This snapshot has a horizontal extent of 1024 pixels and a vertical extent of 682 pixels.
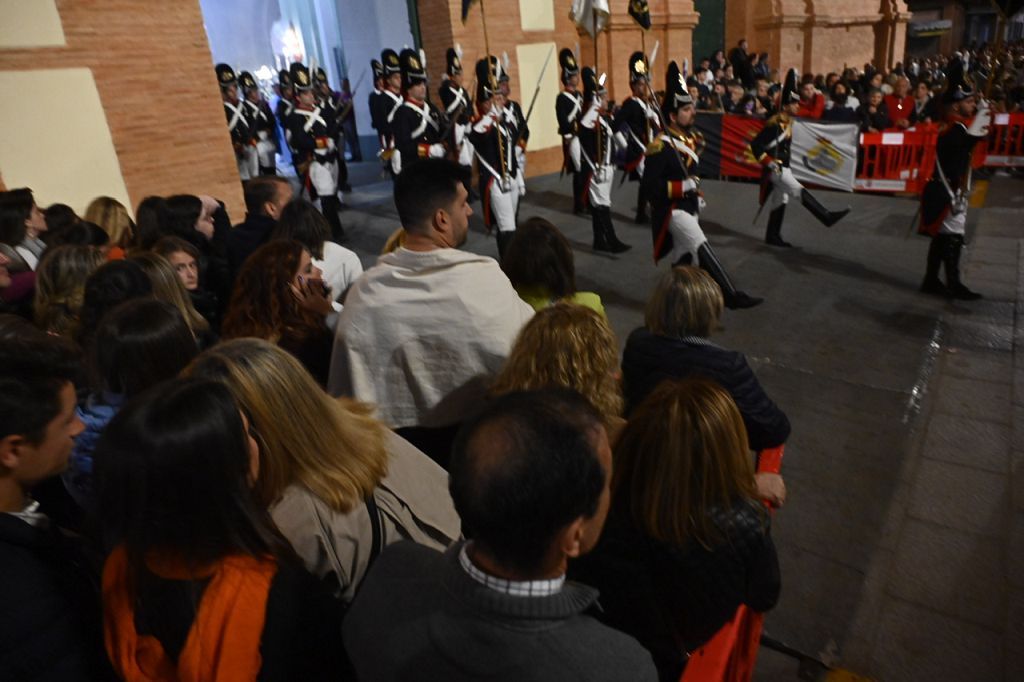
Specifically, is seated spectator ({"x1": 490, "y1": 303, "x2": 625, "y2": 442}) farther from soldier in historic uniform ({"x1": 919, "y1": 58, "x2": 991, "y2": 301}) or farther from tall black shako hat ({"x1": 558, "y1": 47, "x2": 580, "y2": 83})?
tall black shako hat ({"x1": 558, "y1": 47, "x2": 580, "y2": 83})

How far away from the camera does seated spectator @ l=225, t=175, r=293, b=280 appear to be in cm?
412

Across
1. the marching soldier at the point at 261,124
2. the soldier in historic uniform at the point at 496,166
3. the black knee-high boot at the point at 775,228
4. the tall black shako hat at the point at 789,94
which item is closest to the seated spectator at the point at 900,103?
the tall black shako hat at the point at 789,94

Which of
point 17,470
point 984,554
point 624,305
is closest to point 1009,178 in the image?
point 624,305

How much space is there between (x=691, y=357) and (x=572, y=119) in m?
7.42

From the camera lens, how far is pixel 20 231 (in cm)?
412

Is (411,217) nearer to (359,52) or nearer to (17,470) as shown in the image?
(17,470)

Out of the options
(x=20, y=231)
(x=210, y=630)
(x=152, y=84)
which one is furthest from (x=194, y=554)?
(x=152, y=84)

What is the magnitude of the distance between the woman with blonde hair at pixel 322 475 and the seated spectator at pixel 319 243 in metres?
2.02

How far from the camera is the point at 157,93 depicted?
7.66 m

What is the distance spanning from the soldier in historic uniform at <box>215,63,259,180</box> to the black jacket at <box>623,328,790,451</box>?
31.3 feet

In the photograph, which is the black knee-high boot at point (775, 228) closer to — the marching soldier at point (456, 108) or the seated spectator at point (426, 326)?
the marching soldier at point (456, 108)

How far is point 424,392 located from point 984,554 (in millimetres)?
2730

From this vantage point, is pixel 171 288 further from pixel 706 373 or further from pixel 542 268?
pixel 706 373

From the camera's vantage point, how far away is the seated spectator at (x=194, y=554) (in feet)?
4.10
